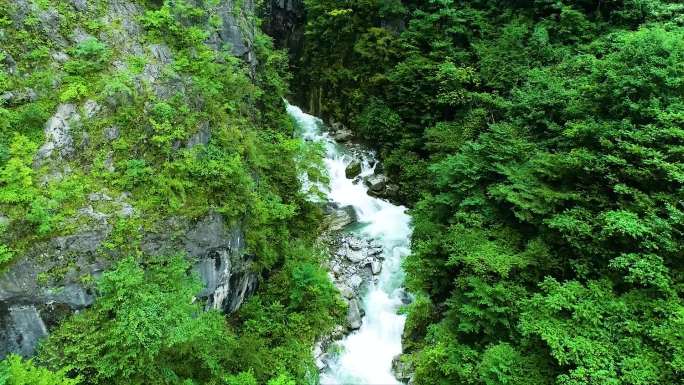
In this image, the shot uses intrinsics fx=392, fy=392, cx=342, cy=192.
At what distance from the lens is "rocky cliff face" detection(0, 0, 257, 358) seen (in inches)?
225

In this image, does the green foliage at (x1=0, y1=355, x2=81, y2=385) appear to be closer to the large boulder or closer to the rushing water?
the large boulder

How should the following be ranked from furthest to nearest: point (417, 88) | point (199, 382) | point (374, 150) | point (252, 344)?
point (374, 150) → point (417, 88) → point (252, 344) → point (199, 382)

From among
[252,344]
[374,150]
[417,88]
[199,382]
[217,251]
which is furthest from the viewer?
[374,150]

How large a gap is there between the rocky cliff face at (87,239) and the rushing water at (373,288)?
3.15m

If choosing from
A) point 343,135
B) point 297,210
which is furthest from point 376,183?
point 297,210

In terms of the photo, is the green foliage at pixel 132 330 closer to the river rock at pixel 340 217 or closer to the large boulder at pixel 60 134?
the large boulder at pixel 60 134

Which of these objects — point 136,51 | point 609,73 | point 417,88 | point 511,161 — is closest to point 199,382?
point 136,51

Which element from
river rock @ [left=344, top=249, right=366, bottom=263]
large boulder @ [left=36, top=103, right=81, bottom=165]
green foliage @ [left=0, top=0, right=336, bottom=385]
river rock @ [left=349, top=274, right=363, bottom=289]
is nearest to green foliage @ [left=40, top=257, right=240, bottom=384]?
green foliage @ [left=0, top=0, right=336, bottom=385]

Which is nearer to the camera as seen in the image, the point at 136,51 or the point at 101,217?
the point at 101,217

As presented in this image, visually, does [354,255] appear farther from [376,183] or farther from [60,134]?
[60,134]

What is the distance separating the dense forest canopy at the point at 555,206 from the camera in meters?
6.76

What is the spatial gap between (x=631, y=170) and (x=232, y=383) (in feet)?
28.0

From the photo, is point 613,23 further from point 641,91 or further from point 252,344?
point 252,344

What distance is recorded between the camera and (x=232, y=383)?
7.26m
